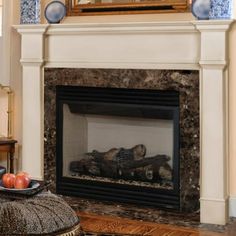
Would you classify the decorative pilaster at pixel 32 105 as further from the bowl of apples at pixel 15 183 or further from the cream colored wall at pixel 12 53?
the bowl of apples at pixel 15 183

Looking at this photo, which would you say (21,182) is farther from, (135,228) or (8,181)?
(135,228)

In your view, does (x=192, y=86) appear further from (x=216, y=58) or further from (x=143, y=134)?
(x=143, y=134)

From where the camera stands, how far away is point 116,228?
375 cm

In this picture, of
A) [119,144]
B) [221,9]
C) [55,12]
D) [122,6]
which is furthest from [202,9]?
[119,144]

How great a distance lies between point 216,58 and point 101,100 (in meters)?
1.11

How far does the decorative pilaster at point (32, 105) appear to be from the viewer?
465cm

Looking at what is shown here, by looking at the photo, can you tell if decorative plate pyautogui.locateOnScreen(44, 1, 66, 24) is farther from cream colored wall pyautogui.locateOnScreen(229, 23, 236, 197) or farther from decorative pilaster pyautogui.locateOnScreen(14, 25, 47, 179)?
cream colored wall pyautogui.locateOnScreen(229, 23, 236, 197)

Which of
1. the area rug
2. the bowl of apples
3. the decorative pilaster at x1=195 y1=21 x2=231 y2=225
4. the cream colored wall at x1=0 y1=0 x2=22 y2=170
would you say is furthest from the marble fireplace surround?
the bowl of apples

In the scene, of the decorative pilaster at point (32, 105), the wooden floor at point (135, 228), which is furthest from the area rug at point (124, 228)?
the decorative pilaster at point (32, 105)

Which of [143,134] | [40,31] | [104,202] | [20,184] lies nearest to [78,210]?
[104,202]

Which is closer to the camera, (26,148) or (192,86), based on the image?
(192,86)

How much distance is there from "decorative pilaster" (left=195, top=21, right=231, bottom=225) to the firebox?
0.26 meters

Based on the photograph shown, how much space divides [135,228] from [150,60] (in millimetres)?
1338

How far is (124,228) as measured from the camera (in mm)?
3756
